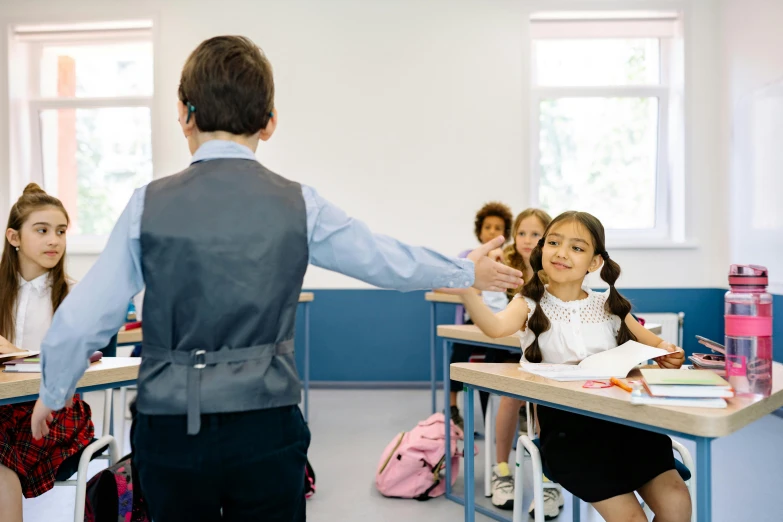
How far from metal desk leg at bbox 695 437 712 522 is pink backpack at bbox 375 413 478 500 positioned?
5.19 ft

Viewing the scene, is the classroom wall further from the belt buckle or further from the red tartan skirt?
the belt buckle

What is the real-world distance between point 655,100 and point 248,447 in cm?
481

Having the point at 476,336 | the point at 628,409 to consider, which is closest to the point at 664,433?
the point at 628,409

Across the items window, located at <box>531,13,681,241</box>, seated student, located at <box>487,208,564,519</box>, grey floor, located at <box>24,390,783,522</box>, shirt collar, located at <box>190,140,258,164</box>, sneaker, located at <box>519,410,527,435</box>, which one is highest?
window, located at <box>531,13,681,241</box>

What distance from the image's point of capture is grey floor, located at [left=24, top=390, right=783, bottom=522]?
246 cm

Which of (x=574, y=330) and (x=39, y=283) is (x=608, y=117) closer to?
(x=574, y=330)

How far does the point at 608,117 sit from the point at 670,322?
1613 millimetres

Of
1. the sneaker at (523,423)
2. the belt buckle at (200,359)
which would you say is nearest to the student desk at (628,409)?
the belt buckle at (200,359)

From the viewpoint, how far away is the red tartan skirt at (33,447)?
5.76 ft

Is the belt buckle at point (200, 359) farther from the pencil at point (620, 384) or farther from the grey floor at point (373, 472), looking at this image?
the grey floor at point (373, 472)

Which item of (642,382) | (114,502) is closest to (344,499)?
(114,502)

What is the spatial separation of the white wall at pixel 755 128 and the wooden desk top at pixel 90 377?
373 cm

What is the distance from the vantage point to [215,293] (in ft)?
3.46

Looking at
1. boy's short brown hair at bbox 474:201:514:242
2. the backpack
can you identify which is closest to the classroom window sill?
boy's short brown hair at bbox 474:201:514:242
